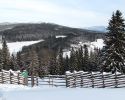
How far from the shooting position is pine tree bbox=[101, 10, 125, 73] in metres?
43.5

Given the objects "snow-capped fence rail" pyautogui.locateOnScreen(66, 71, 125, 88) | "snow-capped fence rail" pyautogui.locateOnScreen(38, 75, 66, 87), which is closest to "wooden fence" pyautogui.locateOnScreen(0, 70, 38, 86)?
"snow-capped fence rail" pyautogui.locateOnScreen(38, 75, 66, 87)

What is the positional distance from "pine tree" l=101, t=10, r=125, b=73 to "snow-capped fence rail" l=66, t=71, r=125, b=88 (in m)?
7.79

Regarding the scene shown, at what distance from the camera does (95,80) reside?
34.2m

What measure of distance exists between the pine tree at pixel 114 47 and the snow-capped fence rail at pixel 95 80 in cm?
779

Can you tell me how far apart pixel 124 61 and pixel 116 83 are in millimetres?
11819

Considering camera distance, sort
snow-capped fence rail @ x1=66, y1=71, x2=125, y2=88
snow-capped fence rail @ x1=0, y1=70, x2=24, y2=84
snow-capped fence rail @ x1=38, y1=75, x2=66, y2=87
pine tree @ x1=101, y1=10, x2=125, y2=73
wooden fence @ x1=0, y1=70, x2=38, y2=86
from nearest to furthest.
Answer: snow-capped fence rail @ x1=66, y1=71, x2=125, y2=88, snow-capped fence rail @ x1=38, y1=75, x2=66, y2=87, wooden fence @ x1=0, y1=70, x2=38, y2=86, snow-capped fence rail @ x1=0, y1=70, x2=24, y2=84, pine tree @ x1=101, y1=10, x2=125, y2=73

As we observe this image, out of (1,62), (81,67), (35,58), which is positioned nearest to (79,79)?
(1,62)

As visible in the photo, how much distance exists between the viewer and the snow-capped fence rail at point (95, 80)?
106 feet

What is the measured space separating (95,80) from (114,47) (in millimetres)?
10756

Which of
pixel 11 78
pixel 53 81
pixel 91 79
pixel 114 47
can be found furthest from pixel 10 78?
pixel 114 47

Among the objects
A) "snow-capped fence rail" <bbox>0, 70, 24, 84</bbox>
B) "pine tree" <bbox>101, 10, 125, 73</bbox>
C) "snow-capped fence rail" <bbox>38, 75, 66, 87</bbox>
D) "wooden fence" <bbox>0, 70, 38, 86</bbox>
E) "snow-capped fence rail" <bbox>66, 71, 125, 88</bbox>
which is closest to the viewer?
"snow-capped fence rail" <bbox>66, 71, 125, 88</bbox>

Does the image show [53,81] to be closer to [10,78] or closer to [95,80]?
[10,78]

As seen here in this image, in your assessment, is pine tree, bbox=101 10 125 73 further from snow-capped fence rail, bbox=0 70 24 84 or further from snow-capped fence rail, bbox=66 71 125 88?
snow-capped fence rail, bbox=0 70 24 84

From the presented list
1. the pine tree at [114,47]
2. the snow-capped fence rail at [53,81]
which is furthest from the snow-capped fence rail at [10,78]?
the pine tree at [114,47]
